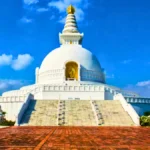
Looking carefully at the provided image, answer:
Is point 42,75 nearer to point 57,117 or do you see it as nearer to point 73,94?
point 73,94

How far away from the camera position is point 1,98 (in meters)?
32.2

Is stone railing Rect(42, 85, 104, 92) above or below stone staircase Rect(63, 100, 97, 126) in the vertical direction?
above

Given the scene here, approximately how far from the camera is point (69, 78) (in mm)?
39625

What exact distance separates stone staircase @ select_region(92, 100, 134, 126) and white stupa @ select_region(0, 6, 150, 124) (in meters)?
4.60

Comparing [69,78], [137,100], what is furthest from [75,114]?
[69,78]

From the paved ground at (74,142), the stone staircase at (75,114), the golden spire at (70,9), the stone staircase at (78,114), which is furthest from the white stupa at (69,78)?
the paved ground at (74,142)

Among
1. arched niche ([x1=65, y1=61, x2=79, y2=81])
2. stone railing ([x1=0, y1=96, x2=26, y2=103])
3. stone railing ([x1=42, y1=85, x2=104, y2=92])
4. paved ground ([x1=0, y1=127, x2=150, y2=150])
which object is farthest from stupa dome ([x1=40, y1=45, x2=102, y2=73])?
paved ground ([x1=0, y1=127, x2=150, y2=150])

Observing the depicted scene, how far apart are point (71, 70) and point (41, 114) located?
16436 millimetres

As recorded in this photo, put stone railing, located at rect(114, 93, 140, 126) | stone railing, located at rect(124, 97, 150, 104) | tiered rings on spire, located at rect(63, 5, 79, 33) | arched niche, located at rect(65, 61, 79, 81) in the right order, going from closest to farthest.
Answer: stone railing, located at rect(114, 93, 140, 126) → stone railing, located at rect(124, 97, 150, 104) → arched niche, located at rect(65, 61, 79, 81) → tiered rings on spire, located at rect(63, 5, 79, 33)

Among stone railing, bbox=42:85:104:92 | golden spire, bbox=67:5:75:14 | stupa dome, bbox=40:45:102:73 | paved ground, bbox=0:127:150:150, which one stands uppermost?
golden spire, bbox=67:5:75:14

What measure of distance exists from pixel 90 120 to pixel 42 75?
19518 mm

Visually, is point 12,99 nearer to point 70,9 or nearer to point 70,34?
point 70,34

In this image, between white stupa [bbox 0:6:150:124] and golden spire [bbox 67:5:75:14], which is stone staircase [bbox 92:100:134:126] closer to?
white stupa [bbox 0:6:150:124]

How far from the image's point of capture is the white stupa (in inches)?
1266
